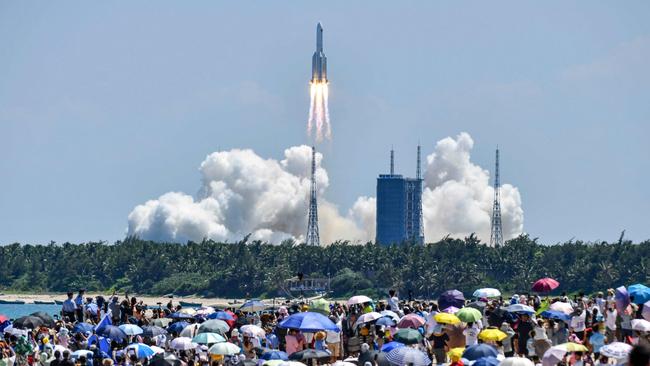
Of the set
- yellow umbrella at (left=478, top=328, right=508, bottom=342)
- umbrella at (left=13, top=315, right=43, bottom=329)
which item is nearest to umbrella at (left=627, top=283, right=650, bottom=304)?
yellow umbrella at (left=478, top=328, right=508, bottom=342)

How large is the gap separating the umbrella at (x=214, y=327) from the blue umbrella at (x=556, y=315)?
922 centimetres

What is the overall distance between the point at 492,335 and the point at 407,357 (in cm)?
328

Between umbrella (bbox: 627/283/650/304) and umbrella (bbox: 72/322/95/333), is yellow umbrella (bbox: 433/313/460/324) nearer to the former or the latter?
umbrella (bbox: 627/283/650/304)

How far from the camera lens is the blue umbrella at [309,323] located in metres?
40.6

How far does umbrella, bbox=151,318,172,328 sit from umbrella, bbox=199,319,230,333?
189 inches

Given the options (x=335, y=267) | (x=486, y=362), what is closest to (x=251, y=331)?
(x=486, y=362)

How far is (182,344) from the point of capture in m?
40.7

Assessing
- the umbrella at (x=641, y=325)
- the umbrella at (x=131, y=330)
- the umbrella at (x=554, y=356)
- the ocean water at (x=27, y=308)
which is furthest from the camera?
the ocean water at (x=27, y=308)

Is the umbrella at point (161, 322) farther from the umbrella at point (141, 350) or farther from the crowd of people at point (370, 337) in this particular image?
the umbrella at point (141, 350)

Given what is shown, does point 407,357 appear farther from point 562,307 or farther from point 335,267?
point 335,267

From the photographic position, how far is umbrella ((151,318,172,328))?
48031 millimetres

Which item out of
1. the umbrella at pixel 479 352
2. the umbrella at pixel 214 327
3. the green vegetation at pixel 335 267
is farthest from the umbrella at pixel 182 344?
the green vegetation at pixel 335 267

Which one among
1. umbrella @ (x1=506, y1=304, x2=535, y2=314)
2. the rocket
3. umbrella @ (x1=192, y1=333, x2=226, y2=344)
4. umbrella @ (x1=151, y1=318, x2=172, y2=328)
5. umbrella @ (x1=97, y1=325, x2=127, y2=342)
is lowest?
umbrella @ (x1=192, y1=333, x2=226, y2=344)

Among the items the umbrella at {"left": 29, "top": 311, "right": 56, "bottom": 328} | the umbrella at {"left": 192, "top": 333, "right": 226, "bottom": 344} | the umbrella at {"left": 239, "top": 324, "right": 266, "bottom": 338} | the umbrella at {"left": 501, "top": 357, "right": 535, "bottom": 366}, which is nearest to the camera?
the umbrella at {"left": 501, "top": 357, "right": 535, "bottom": 366}
